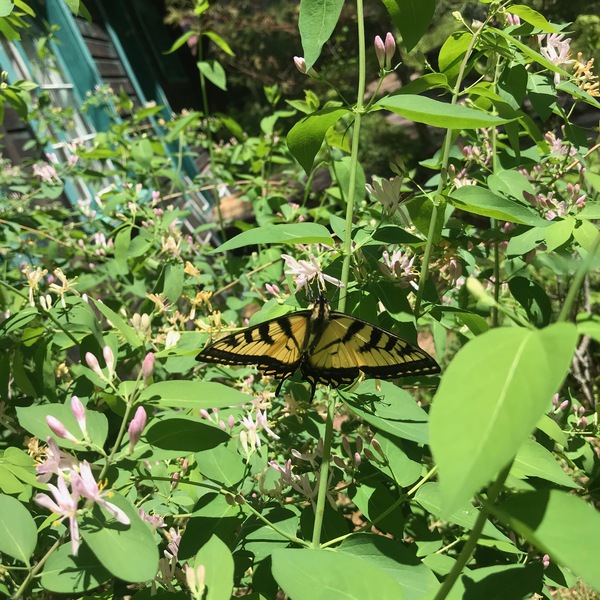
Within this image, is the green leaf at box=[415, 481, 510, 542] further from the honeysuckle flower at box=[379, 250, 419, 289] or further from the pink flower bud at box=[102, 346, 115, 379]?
the pink flower bud at box=[102, 346, 115, 379]

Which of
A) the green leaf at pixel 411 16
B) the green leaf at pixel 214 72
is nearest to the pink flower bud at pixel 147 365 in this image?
the green leaf at pixel 411 16

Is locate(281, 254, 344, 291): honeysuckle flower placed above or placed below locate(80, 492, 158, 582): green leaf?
above

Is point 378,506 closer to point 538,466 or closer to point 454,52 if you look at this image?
point 538,466

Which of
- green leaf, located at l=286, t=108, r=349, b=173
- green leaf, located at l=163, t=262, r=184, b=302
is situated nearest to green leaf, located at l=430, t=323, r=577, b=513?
green leaf, located at l=286, t=108, r=349, b=173

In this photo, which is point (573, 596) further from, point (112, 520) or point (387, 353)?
point (112, 520)

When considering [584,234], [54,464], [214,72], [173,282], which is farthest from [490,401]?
[214,72]

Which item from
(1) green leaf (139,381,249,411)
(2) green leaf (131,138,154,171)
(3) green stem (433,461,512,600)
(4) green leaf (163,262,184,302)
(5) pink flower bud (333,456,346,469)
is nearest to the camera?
(3) green stem (433,461,512,600)
